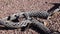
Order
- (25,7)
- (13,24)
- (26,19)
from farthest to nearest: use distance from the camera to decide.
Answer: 1. (25,7)
2. (26,19)
3. (13,24)

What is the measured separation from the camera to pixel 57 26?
248 inches

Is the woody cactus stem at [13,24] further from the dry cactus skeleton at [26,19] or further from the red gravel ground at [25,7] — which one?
the red gravel ground at [25,7]

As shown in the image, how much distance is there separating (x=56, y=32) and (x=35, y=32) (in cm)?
61

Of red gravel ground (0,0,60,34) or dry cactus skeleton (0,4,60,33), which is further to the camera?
red gravel ground (0,0,60,34)

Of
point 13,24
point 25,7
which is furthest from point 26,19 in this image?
point 25,7

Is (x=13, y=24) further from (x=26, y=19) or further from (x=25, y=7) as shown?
(x=25, y=7)

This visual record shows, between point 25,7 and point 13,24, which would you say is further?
point 25,7

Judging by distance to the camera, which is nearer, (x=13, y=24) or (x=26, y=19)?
(x=13, y=24)

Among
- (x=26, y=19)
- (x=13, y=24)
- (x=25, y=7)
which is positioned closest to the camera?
(x=13, y=24)

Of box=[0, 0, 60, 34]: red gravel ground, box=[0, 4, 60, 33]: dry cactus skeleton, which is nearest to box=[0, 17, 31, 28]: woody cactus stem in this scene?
box=[0, 4, 60, 33]: dry cactus skeleton

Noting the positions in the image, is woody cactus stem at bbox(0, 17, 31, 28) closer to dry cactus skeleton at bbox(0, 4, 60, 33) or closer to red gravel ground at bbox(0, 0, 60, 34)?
dry cactus skeleton at bbox(0, 4, 60, 33)

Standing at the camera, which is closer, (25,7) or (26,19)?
(26,19)

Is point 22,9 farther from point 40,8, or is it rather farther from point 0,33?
point 0,33

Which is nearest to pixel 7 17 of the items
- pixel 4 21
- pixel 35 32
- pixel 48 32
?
pixel 4 21
